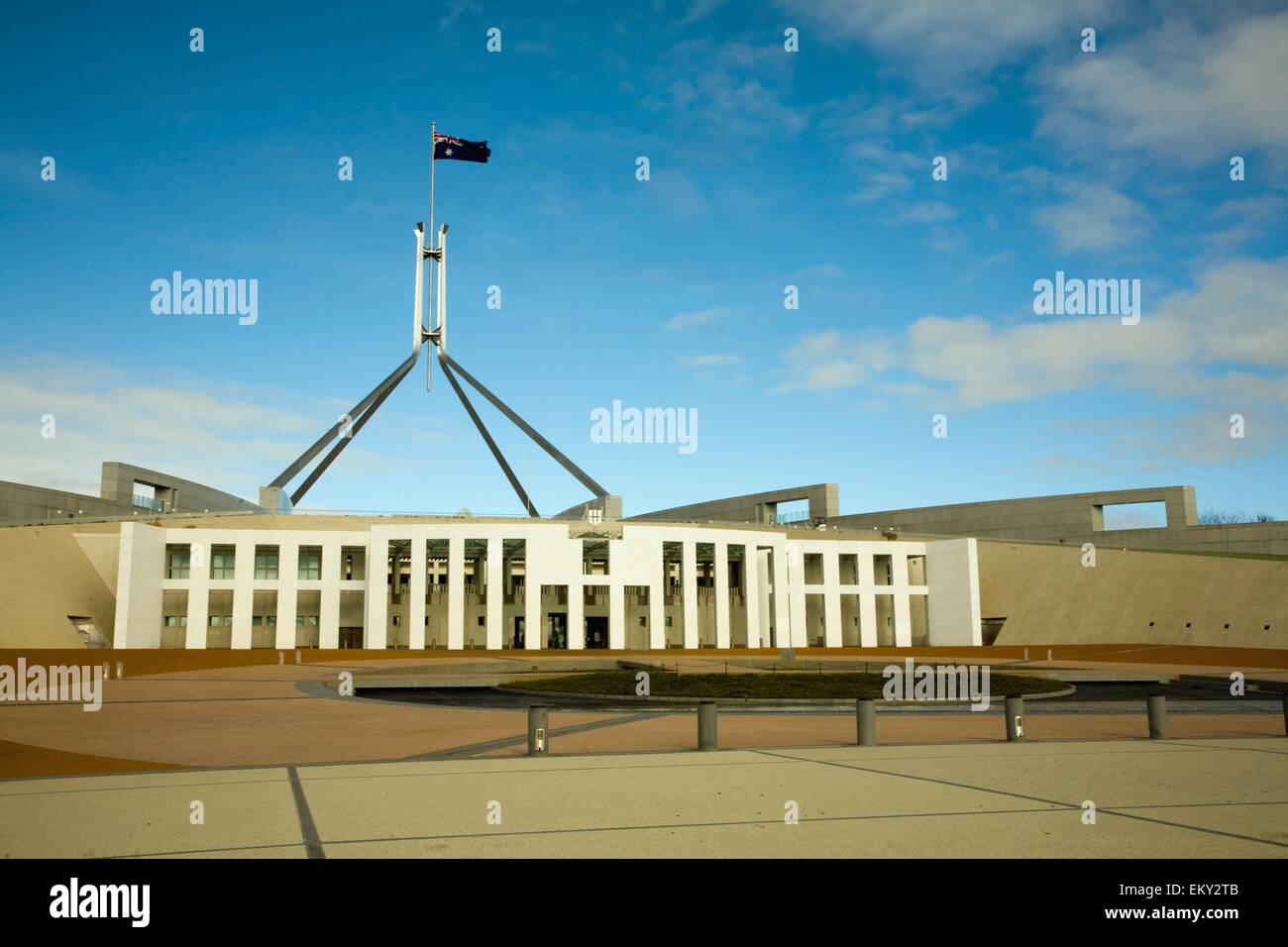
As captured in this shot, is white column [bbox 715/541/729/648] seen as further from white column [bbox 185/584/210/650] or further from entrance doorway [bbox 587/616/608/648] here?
white column [bbox 185/584/210/650]

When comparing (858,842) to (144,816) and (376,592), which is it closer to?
(144,816)

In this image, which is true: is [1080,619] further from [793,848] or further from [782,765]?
[793,848]

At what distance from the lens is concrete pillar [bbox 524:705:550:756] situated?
12.6 meters

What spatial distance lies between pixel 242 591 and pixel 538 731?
48.2 m

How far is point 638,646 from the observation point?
6494 cm

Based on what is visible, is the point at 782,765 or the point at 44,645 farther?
the point at 44,645

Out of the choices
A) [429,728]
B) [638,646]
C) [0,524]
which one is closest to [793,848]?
[429,728]

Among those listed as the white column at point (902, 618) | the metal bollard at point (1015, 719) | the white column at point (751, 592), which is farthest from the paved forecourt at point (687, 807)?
the white column at point (902, 618)

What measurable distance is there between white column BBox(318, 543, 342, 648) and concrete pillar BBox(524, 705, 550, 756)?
Answer: 1865 inches

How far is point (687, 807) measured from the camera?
332 inches

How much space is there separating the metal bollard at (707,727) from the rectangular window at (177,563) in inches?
2039
